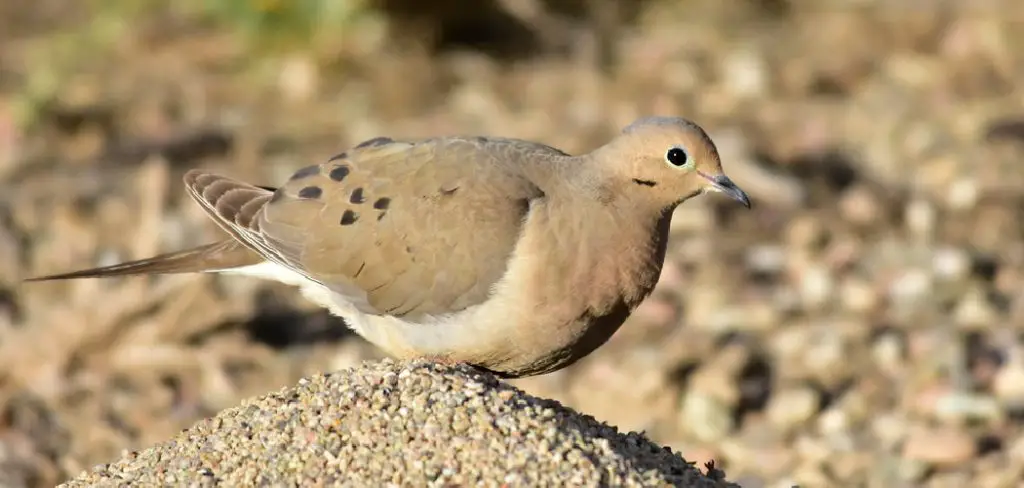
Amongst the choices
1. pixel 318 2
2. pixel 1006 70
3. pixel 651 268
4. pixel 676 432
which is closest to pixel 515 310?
pixel 651 268

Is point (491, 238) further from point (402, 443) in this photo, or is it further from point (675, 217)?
point (675, 217)

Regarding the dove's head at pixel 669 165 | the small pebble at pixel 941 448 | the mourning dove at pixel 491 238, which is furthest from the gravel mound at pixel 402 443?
the small pebble at pixel 941 448

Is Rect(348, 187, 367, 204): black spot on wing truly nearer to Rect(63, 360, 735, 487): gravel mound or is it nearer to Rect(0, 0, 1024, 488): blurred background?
Rect(63, 360, 735, 487): gravel mound

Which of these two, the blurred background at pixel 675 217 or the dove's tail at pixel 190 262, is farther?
the blurred background at pixel 675 217

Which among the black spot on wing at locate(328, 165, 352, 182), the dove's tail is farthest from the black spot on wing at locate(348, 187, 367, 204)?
the dove's tail

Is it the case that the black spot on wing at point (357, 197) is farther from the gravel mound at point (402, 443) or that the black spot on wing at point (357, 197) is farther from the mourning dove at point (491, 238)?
the gravel mound at point (402, 443)

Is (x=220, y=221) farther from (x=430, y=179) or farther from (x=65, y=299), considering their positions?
(x=65, y=299)
